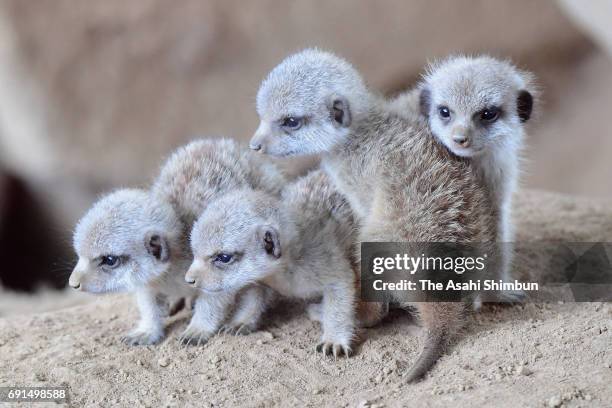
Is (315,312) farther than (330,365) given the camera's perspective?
Yes

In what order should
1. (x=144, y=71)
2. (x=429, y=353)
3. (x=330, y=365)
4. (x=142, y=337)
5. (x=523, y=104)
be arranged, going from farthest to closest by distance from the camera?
(x=144, y=71), (x=142, y=337), (x=523, y=104), (x=330, y=365), (x=429, y=353)

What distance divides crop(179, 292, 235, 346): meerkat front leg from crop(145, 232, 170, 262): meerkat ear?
0.26 m

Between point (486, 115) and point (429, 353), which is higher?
point (486, 115)

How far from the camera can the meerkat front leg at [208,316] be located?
2.98m

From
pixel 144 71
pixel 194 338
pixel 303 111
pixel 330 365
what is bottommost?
pixel 330 365

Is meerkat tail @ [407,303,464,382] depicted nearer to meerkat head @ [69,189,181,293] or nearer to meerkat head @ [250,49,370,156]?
meerkat head @ [250,49,370,156]

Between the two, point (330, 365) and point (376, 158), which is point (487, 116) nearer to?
point (376, 158)

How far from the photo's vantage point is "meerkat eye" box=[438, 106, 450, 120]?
112 inches

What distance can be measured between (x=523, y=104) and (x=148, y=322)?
1818 millimetres

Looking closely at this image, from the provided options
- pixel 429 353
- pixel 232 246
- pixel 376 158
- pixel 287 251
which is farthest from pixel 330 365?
pixel 376 158

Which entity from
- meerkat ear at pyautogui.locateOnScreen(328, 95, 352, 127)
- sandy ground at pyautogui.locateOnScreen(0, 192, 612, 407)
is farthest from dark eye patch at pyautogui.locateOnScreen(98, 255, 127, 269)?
meerkat ear at pyautogui.locateOnScreen(328, 95, 352, 127)

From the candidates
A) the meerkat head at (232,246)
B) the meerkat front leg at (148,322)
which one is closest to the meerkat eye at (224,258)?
the meerkat head at (232,246)

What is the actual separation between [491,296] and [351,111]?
955mm

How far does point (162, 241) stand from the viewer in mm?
2883
